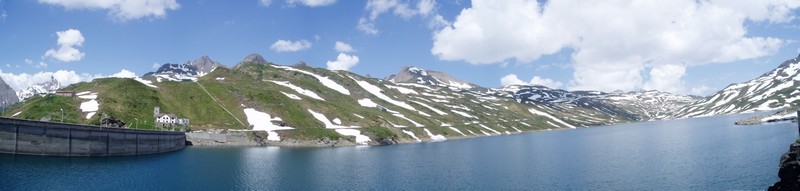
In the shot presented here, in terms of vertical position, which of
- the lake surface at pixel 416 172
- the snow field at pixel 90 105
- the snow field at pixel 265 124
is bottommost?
the lake surface at pixel 416 172

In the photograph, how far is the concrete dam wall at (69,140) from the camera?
10481 centimetres

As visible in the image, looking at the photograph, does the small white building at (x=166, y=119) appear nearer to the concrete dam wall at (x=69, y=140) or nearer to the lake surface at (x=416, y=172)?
the concrete dam wall at (x=69, y=140)

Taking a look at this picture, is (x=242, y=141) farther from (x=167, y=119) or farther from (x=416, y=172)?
(x=416, y=172)

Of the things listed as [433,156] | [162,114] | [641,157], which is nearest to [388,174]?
[433,156]

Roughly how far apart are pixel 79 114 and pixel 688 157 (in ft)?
567

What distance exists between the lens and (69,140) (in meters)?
114

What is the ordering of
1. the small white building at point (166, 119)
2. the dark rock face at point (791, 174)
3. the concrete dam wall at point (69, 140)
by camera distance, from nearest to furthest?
the dark rock face at point (791, 174) → the concrete dam wall at point (69, 140) → the small white building at point (166, 119)

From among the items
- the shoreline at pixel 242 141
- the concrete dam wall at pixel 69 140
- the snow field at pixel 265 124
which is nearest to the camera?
the concrete dam wall at pixel 69 140

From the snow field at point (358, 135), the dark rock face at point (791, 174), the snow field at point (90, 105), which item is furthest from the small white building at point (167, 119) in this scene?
the dark rock face at point (791, 174)

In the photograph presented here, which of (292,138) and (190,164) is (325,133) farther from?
(190,164)

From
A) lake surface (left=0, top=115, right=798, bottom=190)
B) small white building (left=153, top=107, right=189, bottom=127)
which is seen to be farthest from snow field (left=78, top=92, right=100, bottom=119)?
lake surface (left=0, top=115, right=798, bottom=190)

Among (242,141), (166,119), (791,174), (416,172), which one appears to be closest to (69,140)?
(166,119)

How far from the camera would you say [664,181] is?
7756cm

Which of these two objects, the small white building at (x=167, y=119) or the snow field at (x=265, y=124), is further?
the snow field at (x=265, y=124)
